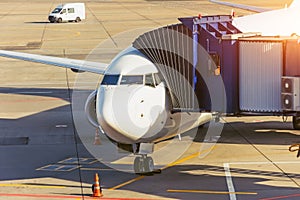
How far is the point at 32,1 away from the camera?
151625mm

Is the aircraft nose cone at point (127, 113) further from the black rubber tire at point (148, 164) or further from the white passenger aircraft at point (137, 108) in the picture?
the black rubber tire at point (148, 164)

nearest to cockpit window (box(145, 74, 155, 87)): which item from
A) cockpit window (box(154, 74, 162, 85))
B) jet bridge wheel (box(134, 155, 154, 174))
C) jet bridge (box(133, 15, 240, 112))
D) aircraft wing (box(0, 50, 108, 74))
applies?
cockpit window (box(154, 74, 162, 85))

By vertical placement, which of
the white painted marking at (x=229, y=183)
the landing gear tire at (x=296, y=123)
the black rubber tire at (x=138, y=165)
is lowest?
the white painted marking at (x=229, y=183)

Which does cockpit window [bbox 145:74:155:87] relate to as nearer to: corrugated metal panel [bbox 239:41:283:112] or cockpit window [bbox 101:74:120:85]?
cockpit window [bbox 101:74:120:85]

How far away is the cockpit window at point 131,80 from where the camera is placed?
23922 mm

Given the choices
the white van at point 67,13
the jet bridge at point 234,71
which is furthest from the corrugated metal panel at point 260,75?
Result: the white van at point 67,13

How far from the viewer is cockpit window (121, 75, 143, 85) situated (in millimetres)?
23922

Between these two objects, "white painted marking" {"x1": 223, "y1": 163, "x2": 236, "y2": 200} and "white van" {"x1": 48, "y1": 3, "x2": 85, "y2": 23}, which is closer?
"white painted marking" {"x1": 223, "y1": 163, "x2": 236, "y2": 200}

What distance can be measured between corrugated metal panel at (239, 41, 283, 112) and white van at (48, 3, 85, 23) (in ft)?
241

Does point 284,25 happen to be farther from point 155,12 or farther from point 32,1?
point 32,1

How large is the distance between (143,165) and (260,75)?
508 cm

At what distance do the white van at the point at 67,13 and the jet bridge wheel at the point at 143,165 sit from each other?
7446 centimetres

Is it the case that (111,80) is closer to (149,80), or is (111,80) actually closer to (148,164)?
(149,80)

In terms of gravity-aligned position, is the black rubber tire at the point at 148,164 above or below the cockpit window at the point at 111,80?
below
